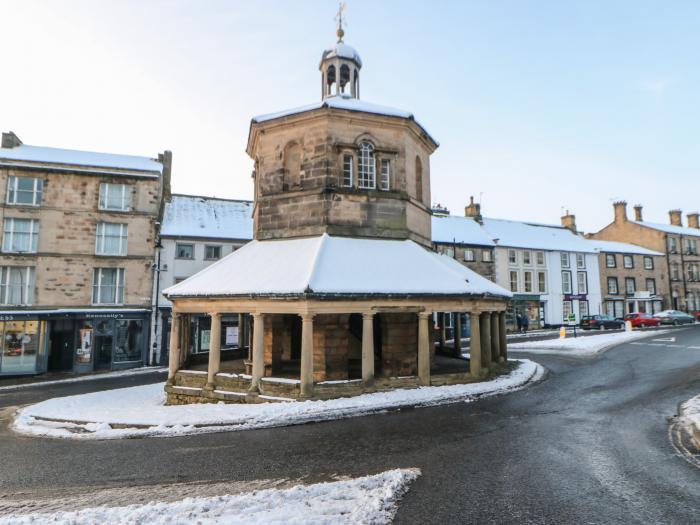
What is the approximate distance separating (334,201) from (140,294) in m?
18.0

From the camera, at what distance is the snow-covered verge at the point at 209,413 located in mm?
9906

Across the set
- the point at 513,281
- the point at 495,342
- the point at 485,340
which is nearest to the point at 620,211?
the point at 513,281

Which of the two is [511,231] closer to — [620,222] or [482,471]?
[620,222]

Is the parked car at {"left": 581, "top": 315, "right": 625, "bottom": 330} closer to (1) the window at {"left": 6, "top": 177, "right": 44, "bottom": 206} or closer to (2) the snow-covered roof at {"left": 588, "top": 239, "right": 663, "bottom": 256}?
(2) the snow-covered roof at {"left": 588, "top": 239, "right": 663, "bottom": 256}

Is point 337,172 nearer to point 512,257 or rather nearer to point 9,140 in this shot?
point 9,140

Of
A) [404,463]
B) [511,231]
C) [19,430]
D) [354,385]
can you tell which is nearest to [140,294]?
[19,430]

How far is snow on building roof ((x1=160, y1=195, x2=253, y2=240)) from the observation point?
95.5 feet

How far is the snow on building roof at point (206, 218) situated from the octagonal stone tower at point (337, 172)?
→ 45.8 ft

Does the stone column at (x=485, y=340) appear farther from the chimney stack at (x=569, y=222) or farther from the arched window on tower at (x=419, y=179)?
the chimney stack at (x=569, y=222)

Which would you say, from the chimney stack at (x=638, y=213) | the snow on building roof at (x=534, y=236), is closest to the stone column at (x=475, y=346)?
the snow on building roof at (x=534, y=236)

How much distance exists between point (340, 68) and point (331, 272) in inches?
393

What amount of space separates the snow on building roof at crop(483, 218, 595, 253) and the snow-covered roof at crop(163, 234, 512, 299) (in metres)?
28.7

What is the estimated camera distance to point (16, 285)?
2486 cm

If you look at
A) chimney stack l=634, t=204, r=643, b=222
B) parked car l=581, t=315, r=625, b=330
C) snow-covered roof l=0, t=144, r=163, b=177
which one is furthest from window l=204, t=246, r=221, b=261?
chimney stack l=634, t=204, r=643, b=222
